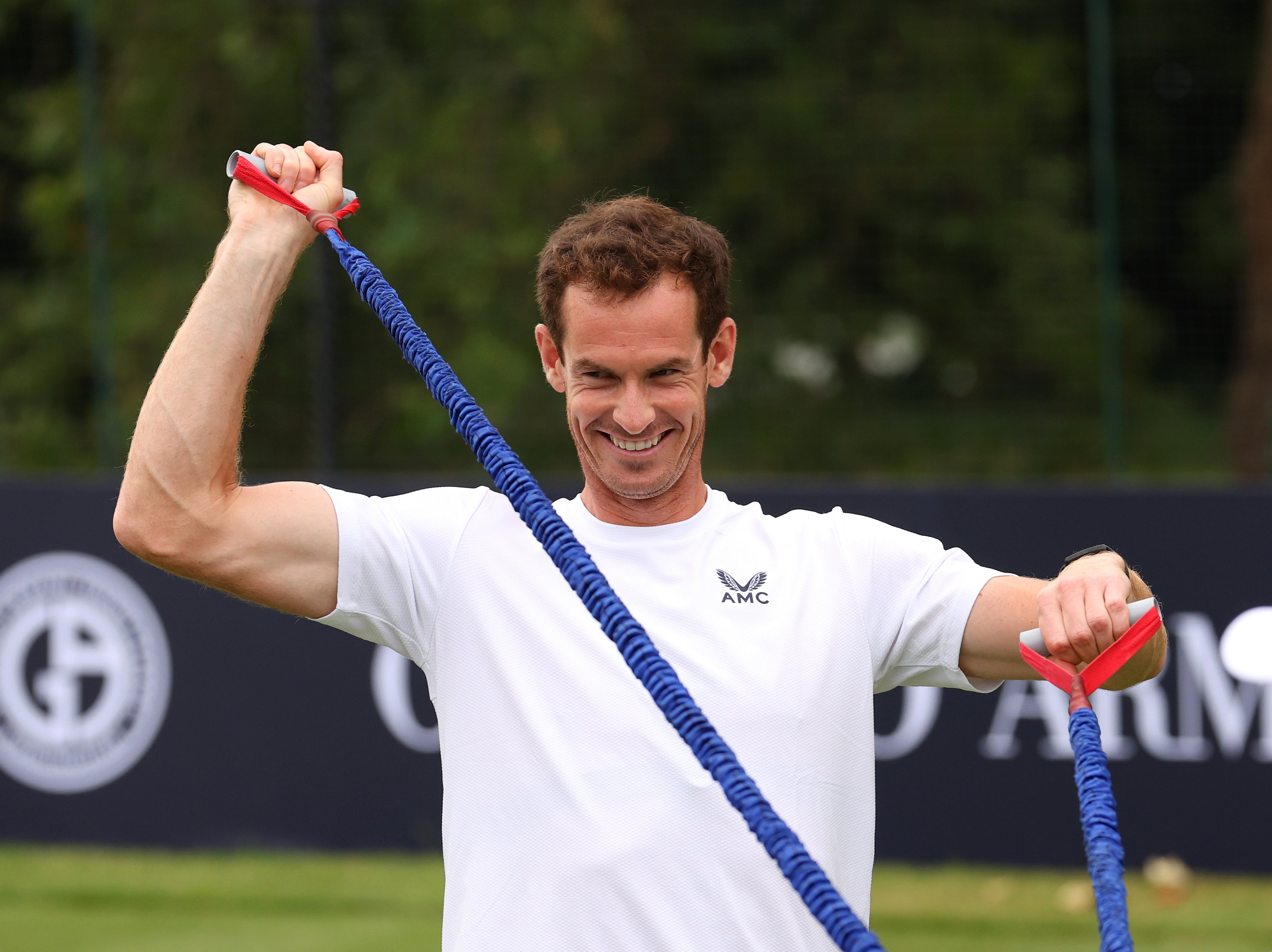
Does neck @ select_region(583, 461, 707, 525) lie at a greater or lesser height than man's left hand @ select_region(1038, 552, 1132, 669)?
greater

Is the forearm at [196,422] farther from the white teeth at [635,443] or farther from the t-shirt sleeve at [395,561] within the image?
the white teeth at [635,443]

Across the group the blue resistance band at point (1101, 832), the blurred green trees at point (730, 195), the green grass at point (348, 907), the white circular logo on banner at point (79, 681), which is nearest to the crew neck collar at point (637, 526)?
the blue resistance band at point (1101, 832)

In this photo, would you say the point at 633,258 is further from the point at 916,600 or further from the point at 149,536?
the point at 149,536

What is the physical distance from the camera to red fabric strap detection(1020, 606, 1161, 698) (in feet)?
6.98

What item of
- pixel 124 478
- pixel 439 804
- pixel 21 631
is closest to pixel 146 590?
pixel 21 631

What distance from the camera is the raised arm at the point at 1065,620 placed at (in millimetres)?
2143

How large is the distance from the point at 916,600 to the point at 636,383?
55 cm

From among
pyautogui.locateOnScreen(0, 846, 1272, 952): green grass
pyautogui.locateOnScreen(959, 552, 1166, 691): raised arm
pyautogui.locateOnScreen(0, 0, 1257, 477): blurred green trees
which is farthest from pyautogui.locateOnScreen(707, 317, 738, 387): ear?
pyautogui.locateOnScreen(0, 0, 1257, 477): blurred green trees

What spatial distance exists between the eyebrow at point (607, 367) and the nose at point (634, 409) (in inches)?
1.3

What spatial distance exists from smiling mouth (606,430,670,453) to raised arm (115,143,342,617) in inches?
17.4

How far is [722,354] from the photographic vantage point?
2.61 m

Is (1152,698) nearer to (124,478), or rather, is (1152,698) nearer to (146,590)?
(146,590)

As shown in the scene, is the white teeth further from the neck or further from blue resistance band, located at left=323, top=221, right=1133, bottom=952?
blue resistance band, located at left=323, top=221, right=1133, bottom=952

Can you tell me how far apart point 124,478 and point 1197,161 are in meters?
8.86
